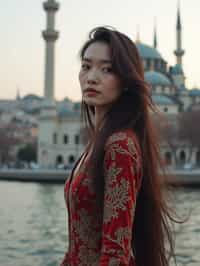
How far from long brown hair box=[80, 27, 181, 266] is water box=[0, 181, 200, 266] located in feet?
9.16

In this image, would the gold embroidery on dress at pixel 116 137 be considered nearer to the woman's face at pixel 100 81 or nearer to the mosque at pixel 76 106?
the woman's face at pixel 100 81

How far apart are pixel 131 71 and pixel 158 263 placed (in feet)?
1.64

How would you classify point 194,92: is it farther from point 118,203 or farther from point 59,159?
point 118,203

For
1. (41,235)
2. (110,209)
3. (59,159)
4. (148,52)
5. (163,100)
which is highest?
(148,52)

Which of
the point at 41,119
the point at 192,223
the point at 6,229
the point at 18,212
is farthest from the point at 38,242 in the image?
the point at 41,119

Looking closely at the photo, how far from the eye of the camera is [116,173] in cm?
134

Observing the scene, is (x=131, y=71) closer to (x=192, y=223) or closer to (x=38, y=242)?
(x=38, y=242)

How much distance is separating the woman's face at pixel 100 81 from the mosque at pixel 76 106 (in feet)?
108

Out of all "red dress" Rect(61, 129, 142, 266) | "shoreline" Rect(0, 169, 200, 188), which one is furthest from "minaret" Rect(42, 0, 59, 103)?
"red dress" Rect(61, 129, 142, 266)

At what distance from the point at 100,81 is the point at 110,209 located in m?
0.35

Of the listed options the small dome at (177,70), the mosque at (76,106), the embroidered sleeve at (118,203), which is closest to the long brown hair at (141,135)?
the embroidered sleeve at (118,203)

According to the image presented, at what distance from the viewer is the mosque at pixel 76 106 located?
3769 cm

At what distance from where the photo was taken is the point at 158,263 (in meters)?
1.51

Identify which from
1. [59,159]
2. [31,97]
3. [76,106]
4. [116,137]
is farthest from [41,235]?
[31,97]
